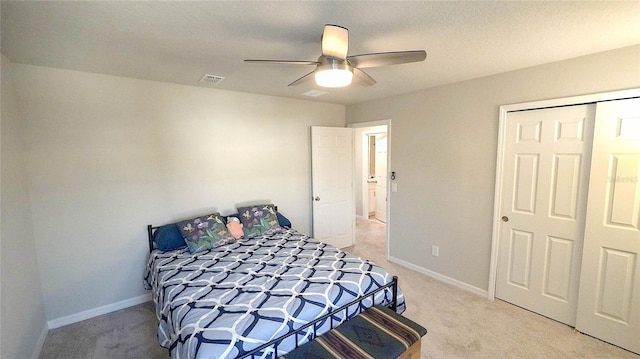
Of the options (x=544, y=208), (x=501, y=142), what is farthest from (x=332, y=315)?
(x=501, y=142)

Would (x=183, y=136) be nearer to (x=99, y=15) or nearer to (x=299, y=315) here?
(x=99, y=15)

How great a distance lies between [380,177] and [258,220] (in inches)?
152

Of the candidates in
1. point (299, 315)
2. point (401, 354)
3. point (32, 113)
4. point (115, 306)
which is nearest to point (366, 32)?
point (299, 315)

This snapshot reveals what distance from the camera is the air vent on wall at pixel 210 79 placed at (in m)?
2.75

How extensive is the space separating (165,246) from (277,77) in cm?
210

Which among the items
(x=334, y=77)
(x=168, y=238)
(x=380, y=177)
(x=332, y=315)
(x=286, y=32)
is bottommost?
(x=332, y=315)

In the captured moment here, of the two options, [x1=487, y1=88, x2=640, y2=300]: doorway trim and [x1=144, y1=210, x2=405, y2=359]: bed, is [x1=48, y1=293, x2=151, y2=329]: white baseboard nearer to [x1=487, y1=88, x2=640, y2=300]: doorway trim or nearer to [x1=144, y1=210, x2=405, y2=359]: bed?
[x1=144, y1=210, x2=405, y2=359]: bed

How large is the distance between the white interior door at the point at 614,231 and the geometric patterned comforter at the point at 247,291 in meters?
1.69

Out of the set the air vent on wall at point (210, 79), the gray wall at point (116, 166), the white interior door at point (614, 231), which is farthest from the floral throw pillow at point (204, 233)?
the white interior door at point (614, 231)

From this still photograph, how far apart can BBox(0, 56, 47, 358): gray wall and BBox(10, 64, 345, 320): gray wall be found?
107 millimetres

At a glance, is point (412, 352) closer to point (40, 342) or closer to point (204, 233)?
point (204, 233)

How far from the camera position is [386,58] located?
1.65 m

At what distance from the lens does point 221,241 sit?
113 inches

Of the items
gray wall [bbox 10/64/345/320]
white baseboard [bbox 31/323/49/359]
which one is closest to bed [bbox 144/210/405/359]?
gray wall [bbox 10/64/345/320]
